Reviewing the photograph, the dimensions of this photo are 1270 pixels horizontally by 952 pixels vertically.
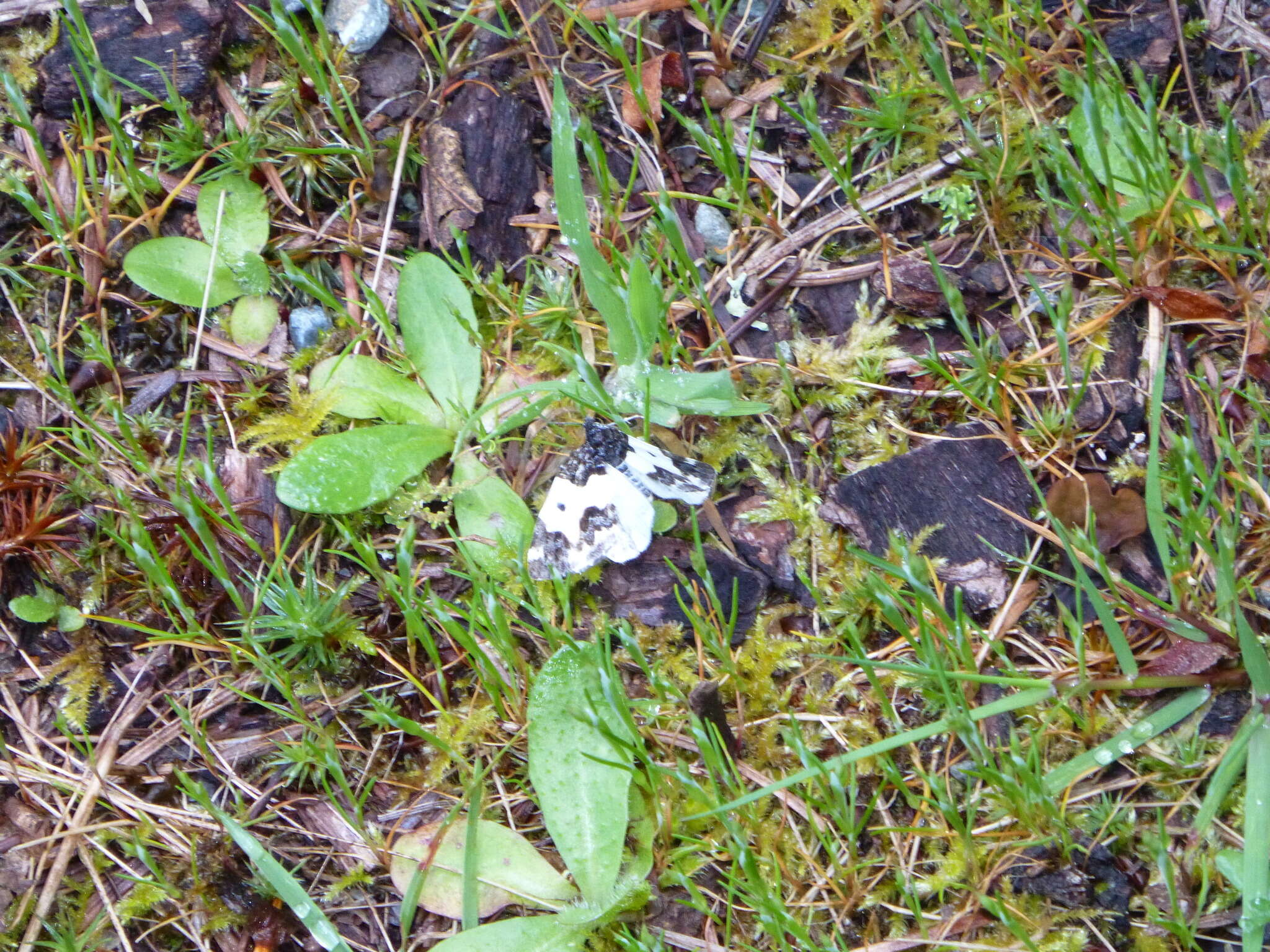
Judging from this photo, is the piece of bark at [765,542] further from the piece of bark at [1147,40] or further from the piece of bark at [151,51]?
the piece of bark at [151,51]

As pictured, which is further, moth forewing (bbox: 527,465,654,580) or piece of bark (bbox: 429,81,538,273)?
piece of bark (bbox: 429,81,538,273)

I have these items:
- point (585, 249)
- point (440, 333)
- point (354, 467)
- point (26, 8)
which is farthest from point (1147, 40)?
point (26, 8)

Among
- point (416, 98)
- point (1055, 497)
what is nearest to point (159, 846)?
point (416, 98)

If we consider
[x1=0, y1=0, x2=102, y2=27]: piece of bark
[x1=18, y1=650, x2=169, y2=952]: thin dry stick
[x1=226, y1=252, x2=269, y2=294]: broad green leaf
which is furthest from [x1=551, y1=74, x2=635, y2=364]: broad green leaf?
[x1=0, y1=0, x2=102, y2=27]: piece of bark

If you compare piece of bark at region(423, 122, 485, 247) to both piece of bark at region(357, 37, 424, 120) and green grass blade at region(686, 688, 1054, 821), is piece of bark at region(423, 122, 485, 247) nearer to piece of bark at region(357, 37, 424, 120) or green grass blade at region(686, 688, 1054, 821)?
piece of bark at region(357, 37, 424, 120)

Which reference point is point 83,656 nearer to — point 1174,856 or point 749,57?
point 749,57

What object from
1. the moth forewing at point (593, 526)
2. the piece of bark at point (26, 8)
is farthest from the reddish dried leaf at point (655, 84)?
the piece of bark at point (26, 8)
